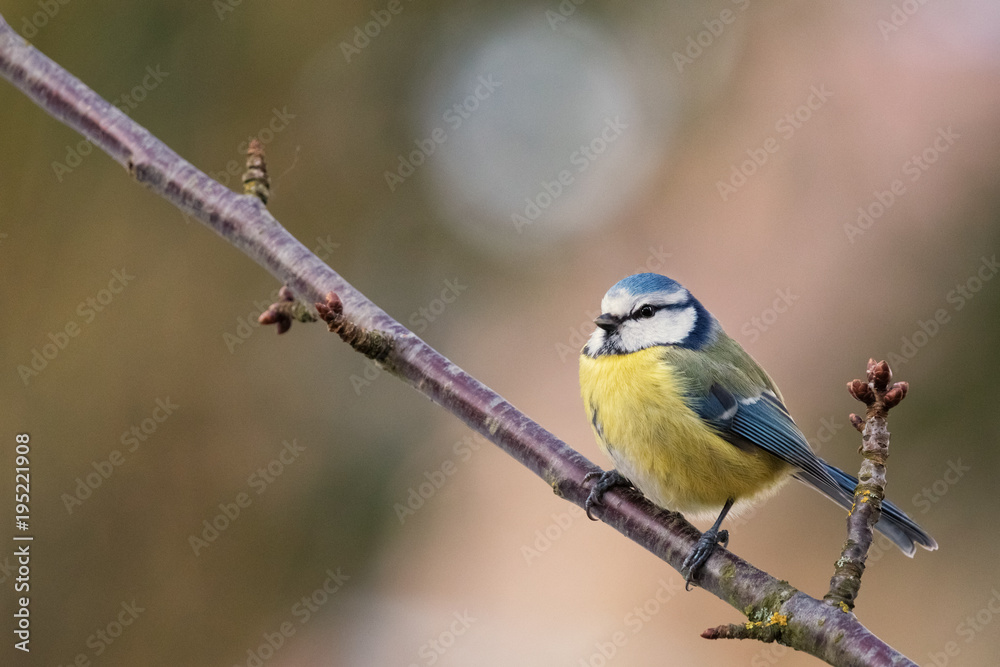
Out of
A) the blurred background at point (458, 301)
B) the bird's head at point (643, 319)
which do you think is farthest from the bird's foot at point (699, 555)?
the blurred background at point (458, 301)

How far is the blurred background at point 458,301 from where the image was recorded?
2.59 m

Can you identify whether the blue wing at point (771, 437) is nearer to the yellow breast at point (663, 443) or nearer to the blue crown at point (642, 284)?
the yellow breast at point (663, 443)

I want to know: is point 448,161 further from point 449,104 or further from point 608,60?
point 608,60

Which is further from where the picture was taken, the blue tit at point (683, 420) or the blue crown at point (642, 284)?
the blue crown at point (642, 284)

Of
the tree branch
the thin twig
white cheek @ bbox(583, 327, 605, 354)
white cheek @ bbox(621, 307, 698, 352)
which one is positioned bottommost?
the tree branch

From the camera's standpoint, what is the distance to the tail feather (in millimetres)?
1353

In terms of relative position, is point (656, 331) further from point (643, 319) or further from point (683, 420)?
point (683, 420)

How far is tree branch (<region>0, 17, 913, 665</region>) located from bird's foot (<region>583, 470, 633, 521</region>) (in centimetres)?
1

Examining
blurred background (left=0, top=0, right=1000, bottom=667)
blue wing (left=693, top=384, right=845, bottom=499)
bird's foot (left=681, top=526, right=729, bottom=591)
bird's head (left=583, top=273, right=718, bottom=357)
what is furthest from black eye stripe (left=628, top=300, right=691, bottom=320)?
blurred background (left=0, top=0, right=1000, bottom=667)

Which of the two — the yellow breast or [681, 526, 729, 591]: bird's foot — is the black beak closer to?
the yellow breast

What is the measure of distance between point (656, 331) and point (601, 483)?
0.36 m

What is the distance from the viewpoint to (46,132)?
275 cm

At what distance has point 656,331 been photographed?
1.54m

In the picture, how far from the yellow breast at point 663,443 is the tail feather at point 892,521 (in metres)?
0.06
